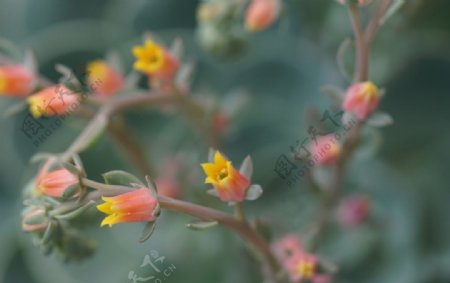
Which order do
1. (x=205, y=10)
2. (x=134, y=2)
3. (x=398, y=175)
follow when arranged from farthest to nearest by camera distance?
(x=134, y=2), (x=398, y=175), (x=205, y=10)

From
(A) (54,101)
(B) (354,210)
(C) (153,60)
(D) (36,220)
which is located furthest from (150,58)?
(B) (354,210)

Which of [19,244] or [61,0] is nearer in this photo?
[19,244]

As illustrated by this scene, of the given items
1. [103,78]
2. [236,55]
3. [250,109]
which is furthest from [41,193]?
[250,109]

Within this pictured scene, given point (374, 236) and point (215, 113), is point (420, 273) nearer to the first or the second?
point (374, 236)

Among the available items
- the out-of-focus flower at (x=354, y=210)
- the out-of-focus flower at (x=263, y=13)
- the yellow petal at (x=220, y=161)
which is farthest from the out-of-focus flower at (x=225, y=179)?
the out-of-focus flower at (x=354, y=210)

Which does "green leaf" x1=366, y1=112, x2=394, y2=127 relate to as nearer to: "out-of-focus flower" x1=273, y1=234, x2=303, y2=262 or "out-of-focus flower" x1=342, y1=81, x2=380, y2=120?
"out-of-focus flower" x1=342, y1=81, x2=380, y2=120

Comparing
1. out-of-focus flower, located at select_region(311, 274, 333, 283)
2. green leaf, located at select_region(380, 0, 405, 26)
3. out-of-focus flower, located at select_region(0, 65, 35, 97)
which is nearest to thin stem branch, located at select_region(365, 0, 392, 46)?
green leaf, located at select_region(380, 0, 405, 26)

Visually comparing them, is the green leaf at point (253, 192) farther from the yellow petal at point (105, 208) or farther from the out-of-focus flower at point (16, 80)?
the out-of-focus flower at point (16, 80)

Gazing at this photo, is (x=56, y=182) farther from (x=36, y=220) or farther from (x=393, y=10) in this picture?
(x=393, y=10)
